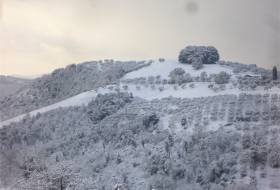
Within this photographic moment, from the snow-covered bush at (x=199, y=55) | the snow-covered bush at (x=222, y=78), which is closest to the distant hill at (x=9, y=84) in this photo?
the snow-covered bush at (x=199, y=55)

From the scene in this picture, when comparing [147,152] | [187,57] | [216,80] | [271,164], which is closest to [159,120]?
[147,152]

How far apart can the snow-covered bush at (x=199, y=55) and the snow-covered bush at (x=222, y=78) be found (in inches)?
314

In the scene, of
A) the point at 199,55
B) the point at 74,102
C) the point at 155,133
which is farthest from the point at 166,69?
the point at 155,133

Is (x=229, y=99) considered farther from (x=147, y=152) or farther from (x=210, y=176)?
(x=210, y=176)

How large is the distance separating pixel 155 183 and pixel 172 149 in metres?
6.45

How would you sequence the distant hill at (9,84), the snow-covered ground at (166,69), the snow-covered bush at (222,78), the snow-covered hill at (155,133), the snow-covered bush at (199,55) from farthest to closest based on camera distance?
the distant hill at (9,84)
the snow-covered bush at (199,55)
the snow-covered ground at (166,69)
the snow-covered bush at (222,78)
the snow-covered hill at (155,133)

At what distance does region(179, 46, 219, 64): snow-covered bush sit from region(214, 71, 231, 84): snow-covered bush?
7982 millimetres

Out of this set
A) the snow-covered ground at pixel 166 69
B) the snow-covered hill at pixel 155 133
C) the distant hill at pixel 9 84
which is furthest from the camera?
the distant hill at pixel 9 84

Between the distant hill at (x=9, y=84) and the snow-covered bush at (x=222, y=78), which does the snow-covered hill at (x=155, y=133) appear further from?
the distant hill at (x=9, y=84)

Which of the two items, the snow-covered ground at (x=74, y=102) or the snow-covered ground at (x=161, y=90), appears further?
the snow-covered ground at (x=74, y=102)

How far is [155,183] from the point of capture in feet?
142

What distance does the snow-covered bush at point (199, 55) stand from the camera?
252 ft

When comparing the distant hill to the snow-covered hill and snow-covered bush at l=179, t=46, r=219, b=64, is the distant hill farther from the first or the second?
snow-covered bush at l=179, t=46, r=219, b=64

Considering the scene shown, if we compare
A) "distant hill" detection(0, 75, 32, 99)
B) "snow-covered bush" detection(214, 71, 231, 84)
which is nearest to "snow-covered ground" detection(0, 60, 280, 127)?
"snow-covered bush" detection(214, 71, 231, 84)
